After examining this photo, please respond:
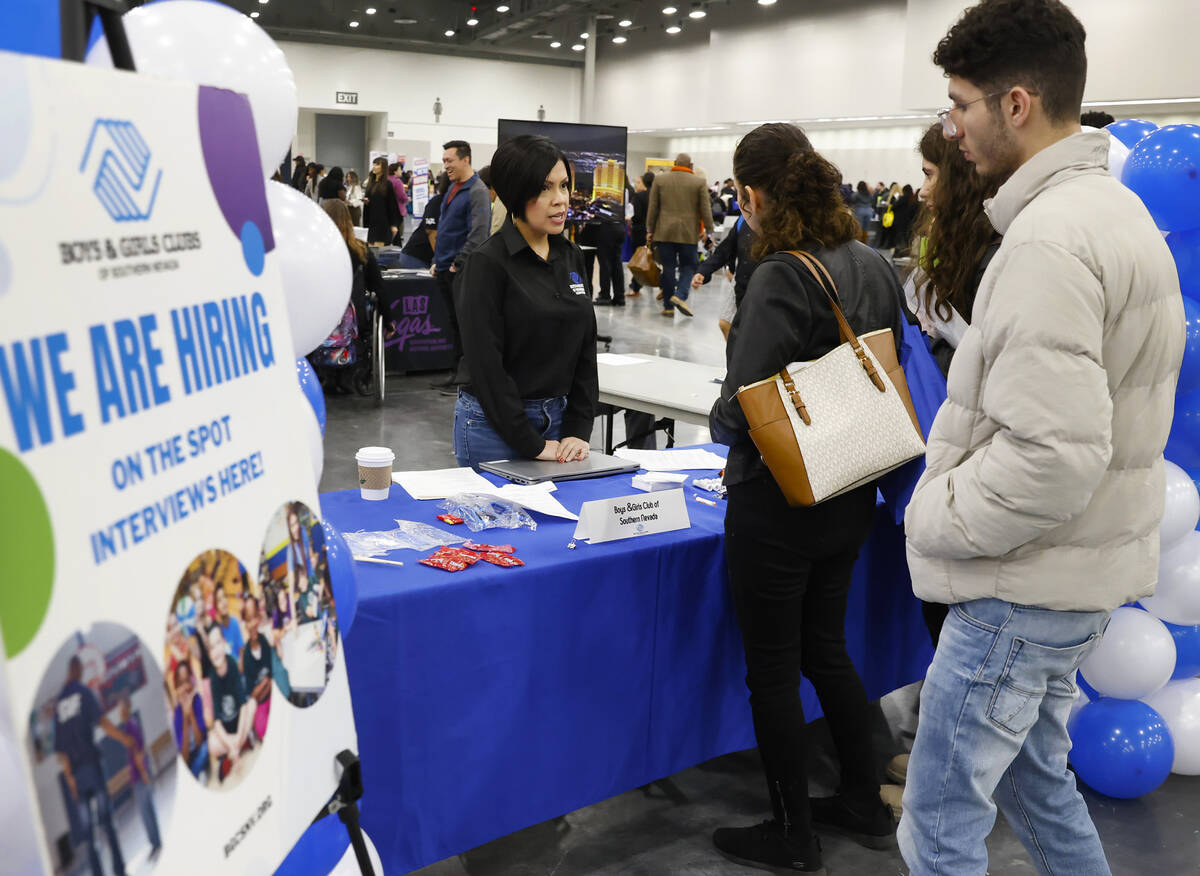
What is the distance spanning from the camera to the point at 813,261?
1.79 metres

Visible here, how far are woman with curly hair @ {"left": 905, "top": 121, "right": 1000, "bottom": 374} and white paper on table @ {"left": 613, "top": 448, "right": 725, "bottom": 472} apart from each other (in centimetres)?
68

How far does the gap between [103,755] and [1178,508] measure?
89.1 inches

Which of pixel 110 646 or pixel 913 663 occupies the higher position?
pixel 110 646

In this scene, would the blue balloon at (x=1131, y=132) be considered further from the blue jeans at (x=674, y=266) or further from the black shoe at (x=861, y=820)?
the blue jeans at (x=674, y=266)

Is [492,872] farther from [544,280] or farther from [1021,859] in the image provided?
[544,280]

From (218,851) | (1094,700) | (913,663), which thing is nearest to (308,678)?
(218,851)

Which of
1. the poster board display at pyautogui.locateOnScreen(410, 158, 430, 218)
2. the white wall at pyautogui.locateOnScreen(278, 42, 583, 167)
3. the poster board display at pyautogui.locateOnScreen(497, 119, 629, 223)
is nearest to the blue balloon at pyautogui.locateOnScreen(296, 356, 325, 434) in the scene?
the poster board display at pyautogui.locateOnScreen(497, 119, 629, 223)

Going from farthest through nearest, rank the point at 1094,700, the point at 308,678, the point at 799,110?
the point at 799,110, the point at 1094,700, the point at 308,678

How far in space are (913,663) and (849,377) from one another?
1066mm

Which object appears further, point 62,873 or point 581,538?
point 581,538

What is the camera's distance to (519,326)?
7.51 ft

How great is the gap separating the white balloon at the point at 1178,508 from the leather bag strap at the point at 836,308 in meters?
0.88

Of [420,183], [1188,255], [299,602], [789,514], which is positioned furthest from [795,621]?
[420,183]

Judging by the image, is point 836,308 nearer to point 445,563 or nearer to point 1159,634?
point 445,563
